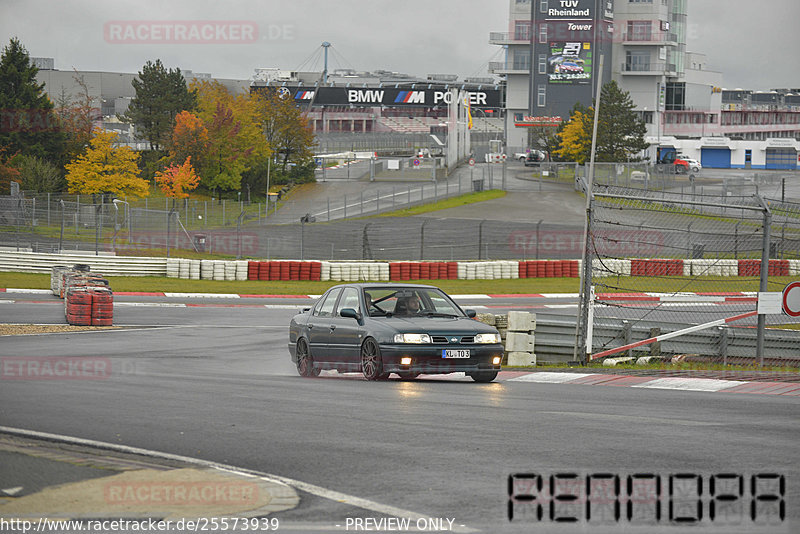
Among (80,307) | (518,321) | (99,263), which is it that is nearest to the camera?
(518,321)

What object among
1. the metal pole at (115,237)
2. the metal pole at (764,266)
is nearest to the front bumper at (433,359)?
the metal pole at (764,266)

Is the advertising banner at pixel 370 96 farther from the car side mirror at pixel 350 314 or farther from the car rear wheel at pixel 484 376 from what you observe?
the car rear wheel at pixel 484 376

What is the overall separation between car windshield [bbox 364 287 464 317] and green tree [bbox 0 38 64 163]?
204 ft

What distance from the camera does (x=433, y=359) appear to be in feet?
47.8

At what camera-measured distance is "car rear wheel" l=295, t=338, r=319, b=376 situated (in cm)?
1661

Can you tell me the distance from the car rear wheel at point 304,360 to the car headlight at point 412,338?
2429 millimetres

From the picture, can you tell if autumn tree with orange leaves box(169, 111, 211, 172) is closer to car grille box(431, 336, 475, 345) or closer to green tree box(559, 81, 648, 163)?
green tree box(559, 81, 648, 163)

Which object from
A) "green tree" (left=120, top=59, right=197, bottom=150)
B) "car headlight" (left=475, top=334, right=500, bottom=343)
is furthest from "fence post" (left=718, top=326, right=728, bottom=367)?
"green tree" (left=120, top=59, right=197, bottom=150)

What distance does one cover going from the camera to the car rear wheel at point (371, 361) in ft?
48.8

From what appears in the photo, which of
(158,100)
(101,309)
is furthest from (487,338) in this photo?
(158,100)

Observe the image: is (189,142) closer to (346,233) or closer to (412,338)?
(346,233)

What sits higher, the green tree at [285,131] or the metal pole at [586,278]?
the green tree at [285,131]

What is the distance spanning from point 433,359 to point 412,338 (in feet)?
1.37

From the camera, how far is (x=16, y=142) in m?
73.1
